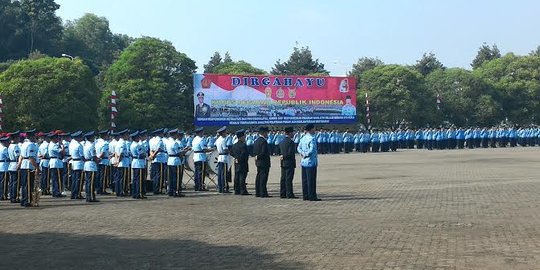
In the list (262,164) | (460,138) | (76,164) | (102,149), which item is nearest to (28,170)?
(76,164)

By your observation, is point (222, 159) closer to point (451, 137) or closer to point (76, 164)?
point (76, 164)

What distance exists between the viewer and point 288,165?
16812mm

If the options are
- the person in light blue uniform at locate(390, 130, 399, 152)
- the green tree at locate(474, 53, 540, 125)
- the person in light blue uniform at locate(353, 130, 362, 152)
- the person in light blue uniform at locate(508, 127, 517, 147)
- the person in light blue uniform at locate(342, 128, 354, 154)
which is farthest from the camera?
the green tree at locate(474, 53, 540, 125)

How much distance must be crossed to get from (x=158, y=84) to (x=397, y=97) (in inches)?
832

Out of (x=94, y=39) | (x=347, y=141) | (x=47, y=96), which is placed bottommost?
(x=347, y=141)

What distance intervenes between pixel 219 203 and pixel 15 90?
31501mm

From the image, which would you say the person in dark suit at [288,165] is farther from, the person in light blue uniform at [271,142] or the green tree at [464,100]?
the green tree at [464,100]

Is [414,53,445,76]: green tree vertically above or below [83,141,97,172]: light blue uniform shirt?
above

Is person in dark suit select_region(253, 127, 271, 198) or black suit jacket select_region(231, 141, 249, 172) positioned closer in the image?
person in dark suit select_region(253, 127, 271, 198)

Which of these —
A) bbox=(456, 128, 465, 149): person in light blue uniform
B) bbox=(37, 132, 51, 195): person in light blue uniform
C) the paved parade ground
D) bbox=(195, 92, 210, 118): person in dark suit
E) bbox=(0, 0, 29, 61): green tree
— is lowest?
the paved parade ground

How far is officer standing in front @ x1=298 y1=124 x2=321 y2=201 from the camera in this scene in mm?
16141

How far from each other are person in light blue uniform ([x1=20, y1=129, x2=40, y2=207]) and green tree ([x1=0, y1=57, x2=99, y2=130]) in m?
28.6

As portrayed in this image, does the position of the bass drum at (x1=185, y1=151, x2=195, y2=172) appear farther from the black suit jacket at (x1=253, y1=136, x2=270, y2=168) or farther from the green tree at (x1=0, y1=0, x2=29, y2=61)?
the green tree at (x1=0, y1=0, x2=29, y2=61)

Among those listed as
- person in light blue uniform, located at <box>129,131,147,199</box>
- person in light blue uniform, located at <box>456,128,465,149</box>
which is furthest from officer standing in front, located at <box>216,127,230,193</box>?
person in light blue uniform, located at <box>456,128,465,149</box>
